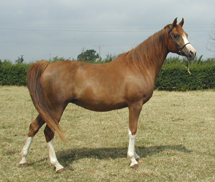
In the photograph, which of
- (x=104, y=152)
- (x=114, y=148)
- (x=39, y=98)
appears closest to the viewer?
(x=39, y=98)

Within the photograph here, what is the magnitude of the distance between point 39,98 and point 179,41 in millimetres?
2680

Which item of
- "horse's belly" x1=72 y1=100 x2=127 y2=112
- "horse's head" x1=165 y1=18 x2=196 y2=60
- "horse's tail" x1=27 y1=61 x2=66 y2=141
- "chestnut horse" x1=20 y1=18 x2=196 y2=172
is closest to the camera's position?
"horse's tail" x1=27 y1=61 x2=66 y2=141

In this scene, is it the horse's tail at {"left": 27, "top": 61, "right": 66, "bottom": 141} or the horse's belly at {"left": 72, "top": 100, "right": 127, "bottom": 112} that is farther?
the horse's belly at {"left": 72, "top": 100, "right": 127, "bottom": 112}

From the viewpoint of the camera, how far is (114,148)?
493 centimetres

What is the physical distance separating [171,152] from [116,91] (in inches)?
75.1

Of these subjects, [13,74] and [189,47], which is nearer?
[189,47]

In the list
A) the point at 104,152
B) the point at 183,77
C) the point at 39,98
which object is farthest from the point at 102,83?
the point at 183,77

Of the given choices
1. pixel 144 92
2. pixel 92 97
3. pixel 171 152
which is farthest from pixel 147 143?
pixel 92 97

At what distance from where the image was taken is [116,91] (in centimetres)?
388

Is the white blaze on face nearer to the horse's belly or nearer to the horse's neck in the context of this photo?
the horse's neck

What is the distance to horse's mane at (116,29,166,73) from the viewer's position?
13.7 feet

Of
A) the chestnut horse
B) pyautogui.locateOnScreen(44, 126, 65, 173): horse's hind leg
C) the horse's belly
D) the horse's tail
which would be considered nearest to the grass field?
pyautogui.locateOnScreen(44, 126, 65, 173): horse's hind leg

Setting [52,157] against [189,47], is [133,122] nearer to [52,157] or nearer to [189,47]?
[52,157]

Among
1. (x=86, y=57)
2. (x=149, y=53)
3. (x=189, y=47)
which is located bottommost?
(x=86, y=57)
